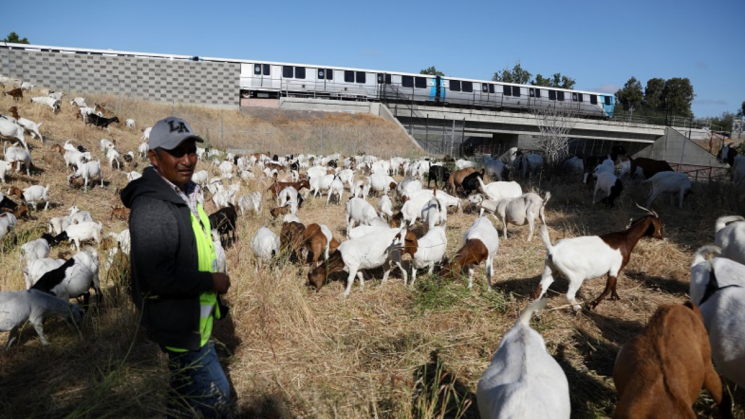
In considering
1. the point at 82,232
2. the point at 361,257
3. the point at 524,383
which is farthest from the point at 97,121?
the point at 524,383

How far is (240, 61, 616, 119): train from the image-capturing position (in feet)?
127

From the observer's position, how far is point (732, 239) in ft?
19.3

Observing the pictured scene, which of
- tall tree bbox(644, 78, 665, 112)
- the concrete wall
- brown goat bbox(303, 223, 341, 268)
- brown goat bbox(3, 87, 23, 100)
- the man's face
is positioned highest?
tall tree bbox(644, 78, 665, 112)

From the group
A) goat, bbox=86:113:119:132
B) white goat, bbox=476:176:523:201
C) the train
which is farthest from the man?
the train

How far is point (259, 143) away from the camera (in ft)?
97.3

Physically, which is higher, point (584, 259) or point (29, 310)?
point (584, 259)

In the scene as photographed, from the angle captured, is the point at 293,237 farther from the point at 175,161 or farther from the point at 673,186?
the point at 673,186

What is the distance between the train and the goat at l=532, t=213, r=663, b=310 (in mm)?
34048

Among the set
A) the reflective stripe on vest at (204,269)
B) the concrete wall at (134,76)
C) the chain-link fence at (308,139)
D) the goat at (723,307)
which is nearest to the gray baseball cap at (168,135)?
the reflective stripe on vest at (204,269)

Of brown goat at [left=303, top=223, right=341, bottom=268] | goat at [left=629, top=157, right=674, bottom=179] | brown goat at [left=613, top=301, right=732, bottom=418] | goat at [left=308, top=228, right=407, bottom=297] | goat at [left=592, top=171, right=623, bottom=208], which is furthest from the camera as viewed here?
goat at [left=629, top=157, right=674, bottom=179]

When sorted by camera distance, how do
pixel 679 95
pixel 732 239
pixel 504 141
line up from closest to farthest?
pixel 732 239, pixel 504 141, pixel 679 95

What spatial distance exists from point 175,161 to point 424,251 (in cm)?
456

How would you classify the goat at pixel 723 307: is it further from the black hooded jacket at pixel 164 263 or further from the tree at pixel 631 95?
the tree at pixel 631 95

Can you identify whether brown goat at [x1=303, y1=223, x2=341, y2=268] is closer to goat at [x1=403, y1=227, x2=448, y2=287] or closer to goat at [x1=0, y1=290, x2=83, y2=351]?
goat at [x1=403, y1=227, x2=448, y2=287]
